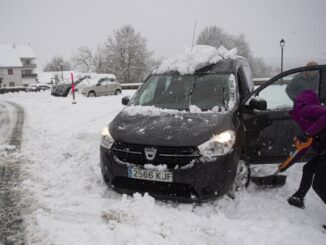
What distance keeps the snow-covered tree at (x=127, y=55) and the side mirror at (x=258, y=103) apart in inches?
2007

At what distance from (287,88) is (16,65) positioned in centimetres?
7689

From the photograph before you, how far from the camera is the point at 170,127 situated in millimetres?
4367

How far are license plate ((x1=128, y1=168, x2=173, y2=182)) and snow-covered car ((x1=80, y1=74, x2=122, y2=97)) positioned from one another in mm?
18535

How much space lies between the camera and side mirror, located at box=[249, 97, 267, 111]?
470cm

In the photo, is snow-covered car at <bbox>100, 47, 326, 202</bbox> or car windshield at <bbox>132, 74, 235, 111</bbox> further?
car windshield at <bbox>132, 74, 235, 111</bbox>

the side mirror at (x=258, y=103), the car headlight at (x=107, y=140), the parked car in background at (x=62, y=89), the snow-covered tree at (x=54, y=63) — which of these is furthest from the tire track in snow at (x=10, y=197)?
the snow-covered tree at (x=54, y=63)

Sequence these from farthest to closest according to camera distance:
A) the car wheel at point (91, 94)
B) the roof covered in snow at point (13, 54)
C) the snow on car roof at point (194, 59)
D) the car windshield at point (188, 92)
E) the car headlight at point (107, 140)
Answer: the roof covered in snow at point (13, 54), the car wheel at point (91, 94), the snow on car roof at point (194, 59), the car windshield at point (188, 92), the car headlight at point (107, 140)

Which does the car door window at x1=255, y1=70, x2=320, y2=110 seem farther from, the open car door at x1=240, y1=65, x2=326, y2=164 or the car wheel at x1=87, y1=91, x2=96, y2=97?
the car wheel at x1=87, y1=91, x2=96, y2=97

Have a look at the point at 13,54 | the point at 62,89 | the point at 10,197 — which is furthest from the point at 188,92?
the point at 13,54

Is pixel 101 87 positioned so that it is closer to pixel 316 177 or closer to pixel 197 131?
pixel 197 131

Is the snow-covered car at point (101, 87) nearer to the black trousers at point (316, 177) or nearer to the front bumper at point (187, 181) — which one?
the front bumper at point (187, 181)

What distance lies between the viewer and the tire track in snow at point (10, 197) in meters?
3.72

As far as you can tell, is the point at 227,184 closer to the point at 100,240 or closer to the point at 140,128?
the point at 140,128

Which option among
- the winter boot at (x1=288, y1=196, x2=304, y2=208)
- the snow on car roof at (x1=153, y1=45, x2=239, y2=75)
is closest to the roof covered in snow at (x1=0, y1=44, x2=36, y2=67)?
the snow on car roof at (x1=153, y1=45, x2=239, y2=75)
